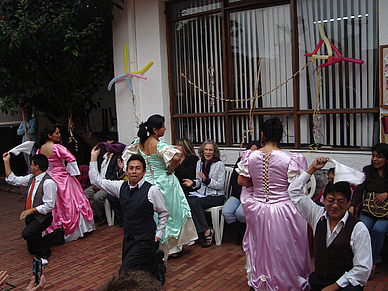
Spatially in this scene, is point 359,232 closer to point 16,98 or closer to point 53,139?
point 53,139

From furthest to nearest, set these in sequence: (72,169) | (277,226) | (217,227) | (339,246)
A: (72,169), (217,227), (277,226), (339,246)

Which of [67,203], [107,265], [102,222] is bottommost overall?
[107,265]

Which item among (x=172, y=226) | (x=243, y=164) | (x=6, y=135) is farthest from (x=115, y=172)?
(x=6, y=135)

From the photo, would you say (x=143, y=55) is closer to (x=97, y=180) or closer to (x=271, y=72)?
(x=271, y=72)

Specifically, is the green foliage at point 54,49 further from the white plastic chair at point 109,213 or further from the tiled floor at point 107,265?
the tiled floor at point 107,265

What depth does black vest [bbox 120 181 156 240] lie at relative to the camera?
402cm

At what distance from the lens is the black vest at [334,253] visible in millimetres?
3107

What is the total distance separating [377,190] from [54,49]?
6555 mm

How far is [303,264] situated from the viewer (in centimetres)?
390

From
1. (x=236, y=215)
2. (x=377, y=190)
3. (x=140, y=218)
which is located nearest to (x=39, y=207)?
(x=140, y=218)

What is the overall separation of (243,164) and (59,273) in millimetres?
2733

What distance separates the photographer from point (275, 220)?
3.88m

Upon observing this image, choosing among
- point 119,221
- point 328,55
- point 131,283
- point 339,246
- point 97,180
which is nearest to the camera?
point 131,283

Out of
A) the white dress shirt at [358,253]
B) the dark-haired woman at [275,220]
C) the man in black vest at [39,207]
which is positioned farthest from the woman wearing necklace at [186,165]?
the white dress shirt at [358,253]
